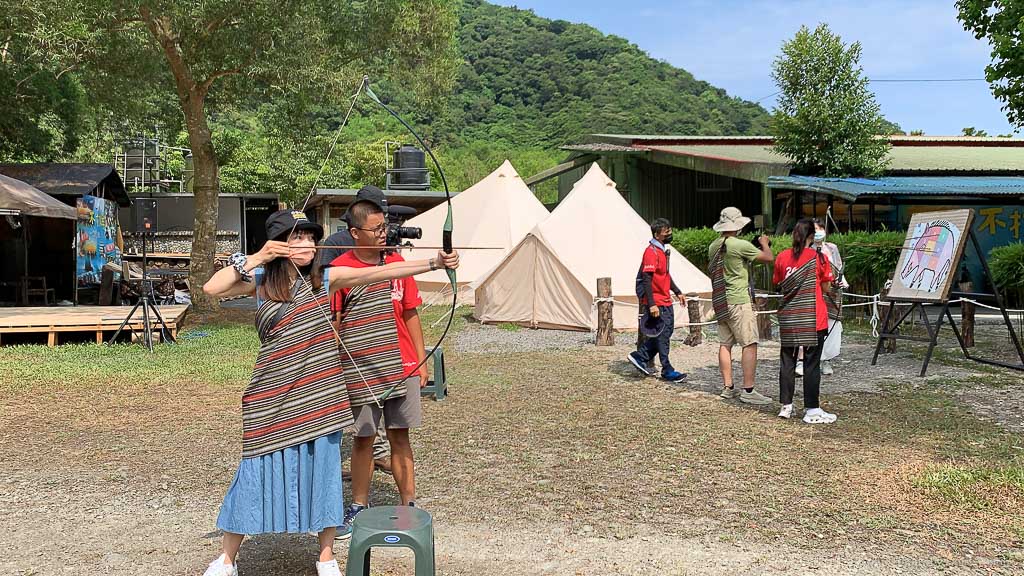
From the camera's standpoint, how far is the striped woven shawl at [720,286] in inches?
290

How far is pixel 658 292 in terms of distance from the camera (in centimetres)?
845

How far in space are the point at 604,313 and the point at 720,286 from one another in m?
4.10

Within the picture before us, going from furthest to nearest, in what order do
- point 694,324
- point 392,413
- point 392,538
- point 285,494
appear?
1. point 694,324
2. point 392,413
3. point 285,494
4. point 392,538

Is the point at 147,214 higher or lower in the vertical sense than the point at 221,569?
higher

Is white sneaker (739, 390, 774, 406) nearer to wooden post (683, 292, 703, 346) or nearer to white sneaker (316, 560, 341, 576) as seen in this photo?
wooden post (683, 292, 703, 346)

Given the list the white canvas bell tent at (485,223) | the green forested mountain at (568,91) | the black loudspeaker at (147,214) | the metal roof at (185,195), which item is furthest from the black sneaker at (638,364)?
the green forested mountain at (568,91)

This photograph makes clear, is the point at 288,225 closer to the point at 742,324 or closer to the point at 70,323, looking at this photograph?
the point at 742,324

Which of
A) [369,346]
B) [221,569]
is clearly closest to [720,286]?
[369,346]

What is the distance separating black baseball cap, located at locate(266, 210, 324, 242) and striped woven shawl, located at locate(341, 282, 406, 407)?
1.53 ft

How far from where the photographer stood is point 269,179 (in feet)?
110

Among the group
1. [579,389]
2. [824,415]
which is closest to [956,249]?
[824,415]

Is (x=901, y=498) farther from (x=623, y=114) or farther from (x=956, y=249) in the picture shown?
(x=623, y=114)

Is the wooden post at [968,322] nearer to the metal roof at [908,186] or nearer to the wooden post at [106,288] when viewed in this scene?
the metal roof at [908,186]

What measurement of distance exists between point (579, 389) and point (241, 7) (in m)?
8.12
